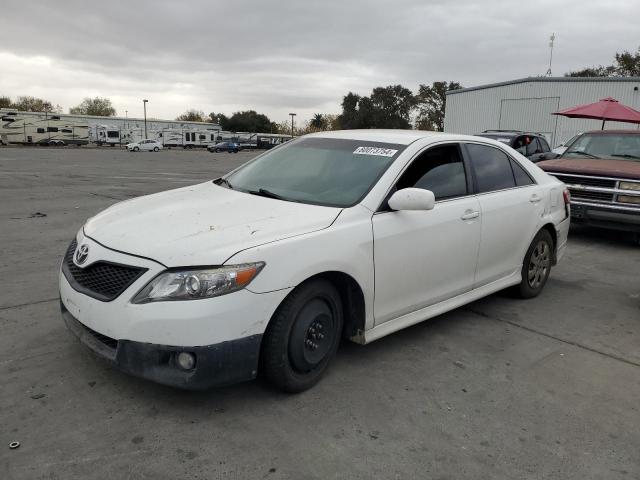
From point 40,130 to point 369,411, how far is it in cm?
5967

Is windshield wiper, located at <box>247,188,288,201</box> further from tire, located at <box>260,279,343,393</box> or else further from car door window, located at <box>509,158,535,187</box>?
car door window, located at <box>509,158,535,187</box>

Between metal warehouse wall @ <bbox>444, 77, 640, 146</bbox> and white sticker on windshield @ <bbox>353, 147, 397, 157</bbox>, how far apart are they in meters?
27.0

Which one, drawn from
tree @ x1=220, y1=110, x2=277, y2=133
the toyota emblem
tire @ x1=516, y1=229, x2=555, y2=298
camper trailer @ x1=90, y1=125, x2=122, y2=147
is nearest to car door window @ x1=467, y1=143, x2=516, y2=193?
tire @ x1=516, y1=229, x2=555, y2=298

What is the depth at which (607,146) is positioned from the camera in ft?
29.7

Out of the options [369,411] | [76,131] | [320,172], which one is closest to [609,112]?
[320,172]

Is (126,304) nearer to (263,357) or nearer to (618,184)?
(263,357)

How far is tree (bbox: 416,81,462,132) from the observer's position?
71375mm

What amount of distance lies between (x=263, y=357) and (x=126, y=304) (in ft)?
2.64

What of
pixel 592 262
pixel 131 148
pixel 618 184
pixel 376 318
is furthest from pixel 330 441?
pixel 131 148

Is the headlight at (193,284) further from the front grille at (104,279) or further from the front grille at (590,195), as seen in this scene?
the front grille at (590,195)

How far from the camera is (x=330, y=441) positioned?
2.79 metres

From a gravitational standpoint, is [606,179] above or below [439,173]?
below

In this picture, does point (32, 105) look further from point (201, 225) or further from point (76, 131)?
point (201, 225)

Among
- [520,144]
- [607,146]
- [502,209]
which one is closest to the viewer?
[502,209]
